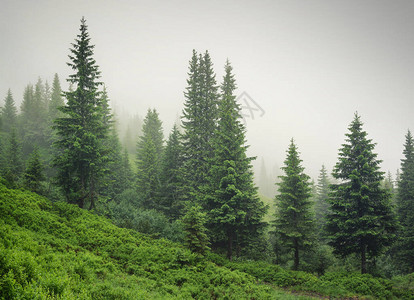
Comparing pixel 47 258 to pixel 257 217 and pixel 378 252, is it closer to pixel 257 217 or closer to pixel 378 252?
pixel 257 217

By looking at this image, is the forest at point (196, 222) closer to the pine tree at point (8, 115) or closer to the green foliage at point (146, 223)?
the green foliage at point (146, 223)

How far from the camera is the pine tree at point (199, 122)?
2550 centimetres

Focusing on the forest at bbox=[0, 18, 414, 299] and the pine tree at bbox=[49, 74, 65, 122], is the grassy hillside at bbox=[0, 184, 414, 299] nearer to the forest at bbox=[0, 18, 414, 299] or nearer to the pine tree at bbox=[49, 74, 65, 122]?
the forest at bbox=[0, 18, 414, 299]

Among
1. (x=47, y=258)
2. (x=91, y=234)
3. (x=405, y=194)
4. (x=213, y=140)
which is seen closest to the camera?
(x=47, y=258)

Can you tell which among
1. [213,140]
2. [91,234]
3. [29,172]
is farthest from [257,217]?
[29,172]

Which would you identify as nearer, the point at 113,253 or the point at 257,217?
the point at 113,253

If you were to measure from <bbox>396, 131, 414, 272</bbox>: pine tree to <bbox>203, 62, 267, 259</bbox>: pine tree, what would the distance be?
1300 centimetres

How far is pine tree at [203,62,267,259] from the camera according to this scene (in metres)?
19.3

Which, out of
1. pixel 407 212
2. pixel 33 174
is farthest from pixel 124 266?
pixel 407 212

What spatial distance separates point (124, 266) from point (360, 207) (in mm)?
19905

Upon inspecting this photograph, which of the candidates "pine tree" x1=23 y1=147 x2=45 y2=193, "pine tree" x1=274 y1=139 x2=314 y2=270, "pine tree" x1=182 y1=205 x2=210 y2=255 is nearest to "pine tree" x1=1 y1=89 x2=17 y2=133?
"pine tree" x1=23 y1=147 x2=45 y2=193

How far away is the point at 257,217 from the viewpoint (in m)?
20.2

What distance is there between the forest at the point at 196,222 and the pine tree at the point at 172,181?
0.52 ft

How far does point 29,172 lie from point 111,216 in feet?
31.1
